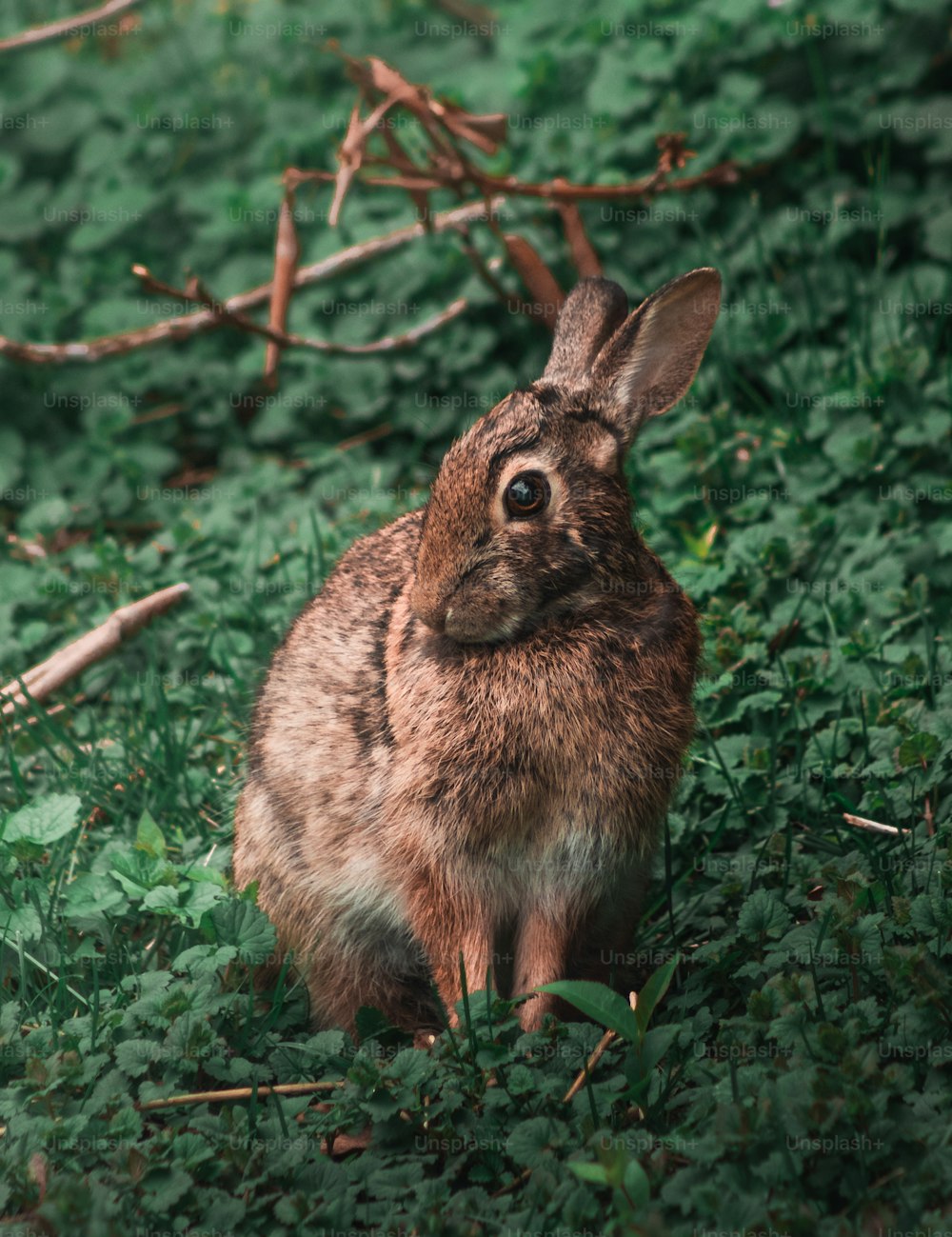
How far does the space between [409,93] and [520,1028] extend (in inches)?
163

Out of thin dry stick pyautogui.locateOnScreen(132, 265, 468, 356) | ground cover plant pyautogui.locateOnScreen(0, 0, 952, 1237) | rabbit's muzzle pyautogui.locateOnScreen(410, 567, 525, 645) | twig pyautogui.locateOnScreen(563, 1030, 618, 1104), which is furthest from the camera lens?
thin dry stick pyautogui.locateOnScreen(132, 265, 468, 356)

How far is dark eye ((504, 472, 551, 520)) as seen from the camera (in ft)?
11.4

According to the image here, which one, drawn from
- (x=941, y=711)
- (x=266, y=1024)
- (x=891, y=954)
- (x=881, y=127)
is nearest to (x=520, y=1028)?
(x=266, y=1024)

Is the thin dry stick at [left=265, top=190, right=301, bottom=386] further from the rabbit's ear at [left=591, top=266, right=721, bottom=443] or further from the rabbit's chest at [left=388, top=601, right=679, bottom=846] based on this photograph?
the rabbit's chest at [left=388, top=601, right=679, bottom=846]

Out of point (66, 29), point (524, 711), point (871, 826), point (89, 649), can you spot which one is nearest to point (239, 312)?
point (66, 29)

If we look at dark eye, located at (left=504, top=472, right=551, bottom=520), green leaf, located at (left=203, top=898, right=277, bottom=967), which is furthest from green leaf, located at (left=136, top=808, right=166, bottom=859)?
dark eye, located at (left=504, top=472, right=551, bottom=520)

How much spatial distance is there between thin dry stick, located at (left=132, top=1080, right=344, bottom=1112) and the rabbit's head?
1182 mm

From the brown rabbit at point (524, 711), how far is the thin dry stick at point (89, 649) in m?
1.73

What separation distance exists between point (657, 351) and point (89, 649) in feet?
8.96

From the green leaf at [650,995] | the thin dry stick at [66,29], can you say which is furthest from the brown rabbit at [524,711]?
the thin dry stick at [66,29]

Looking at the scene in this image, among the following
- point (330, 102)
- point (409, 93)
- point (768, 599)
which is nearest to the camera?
point (768, 599)

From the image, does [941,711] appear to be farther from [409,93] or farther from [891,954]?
[409,93]

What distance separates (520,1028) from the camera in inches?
142

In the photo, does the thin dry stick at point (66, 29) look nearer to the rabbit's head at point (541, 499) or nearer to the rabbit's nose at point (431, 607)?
the rabbit's head at point (541, 499)
